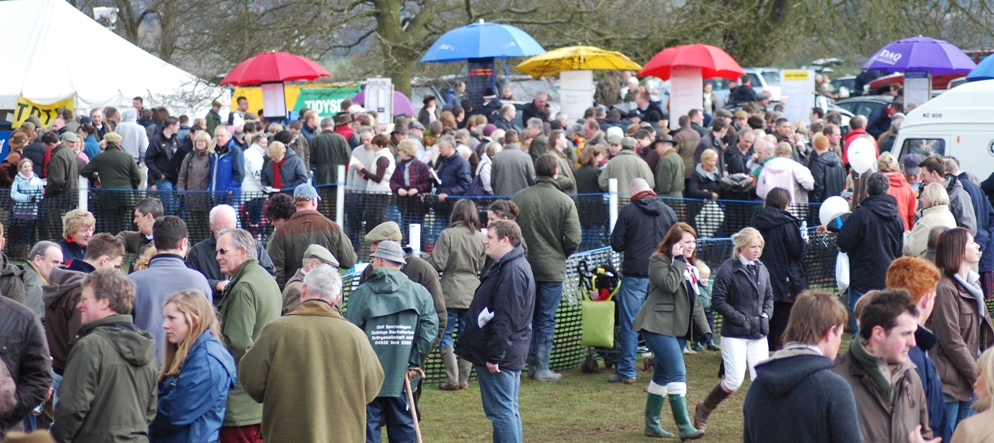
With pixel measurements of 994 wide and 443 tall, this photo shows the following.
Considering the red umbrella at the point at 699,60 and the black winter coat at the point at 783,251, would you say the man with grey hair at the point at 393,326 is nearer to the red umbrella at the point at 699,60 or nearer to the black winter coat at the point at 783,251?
the black winter coat at the point at 783,251

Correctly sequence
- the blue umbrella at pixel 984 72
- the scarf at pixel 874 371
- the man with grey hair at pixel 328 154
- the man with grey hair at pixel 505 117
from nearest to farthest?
the scarf at pixel 874 371 → the man with grey hair at pixel 328 154 → the man with grey hair at pixel 505 117 → the blue umbrella at pixel 984 72

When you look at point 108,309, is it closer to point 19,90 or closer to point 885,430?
point 885,430

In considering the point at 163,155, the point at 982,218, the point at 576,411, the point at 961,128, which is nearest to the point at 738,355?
the point at 576,411

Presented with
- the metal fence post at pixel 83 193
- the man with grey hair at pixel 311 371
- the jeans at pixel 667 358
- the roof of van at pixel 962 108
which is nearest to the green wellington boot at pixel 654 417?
the jeans at pixel 667 358

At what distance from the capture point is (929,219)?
9.55 meters

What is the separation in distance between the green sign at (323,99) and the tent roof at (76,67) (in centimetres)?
223

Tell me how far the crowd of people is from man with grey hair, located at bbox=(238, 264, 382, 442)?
11 millimetres

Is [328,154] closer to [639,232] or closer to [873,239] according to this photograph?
[639,232]

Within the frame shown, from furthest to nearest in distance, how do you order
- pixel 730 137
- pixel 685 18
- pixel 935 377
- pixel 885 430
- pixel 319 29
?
pixel 685 18 < pixel 319 29 < pixel 730 137 < pixel 935 377 < pixel 885 430

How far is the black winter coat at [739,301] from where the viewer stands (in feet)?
26.8

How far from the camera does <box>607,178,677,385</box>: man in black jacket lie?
32.7ft

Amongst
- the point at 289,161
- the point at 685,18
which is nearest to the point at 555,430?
the point at 289,161

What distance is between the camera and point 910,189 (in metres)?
11.3

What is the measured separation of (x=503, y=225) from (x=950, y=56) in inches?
619
